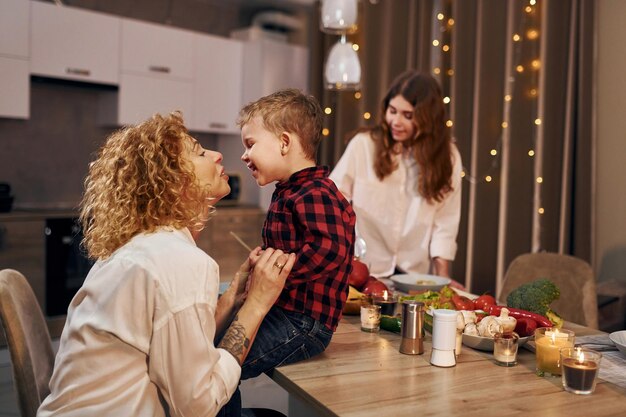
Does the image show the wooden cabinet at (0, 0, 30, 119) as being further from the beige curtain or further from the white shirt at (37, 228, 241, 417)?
the white shirt at (37, 228, 241, 417)

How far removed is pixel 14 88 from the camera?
12.9 ft

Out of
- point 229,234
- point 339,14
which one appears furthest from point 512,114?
point 229,234

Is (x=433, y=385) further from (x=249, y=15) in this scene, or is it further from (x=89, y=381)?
(x=249, y=15)

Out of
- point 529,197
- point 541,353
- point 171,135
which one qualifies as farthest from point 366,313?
point 529,197

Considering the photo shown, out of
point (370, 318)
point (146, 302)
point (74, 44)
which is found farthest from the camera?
point (74, 44)

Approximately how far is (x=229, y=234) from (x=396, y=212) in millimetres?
2159

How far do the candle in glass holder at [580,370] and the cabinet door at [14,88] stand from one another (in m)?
3.63

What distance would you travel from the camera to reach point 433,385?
1.27 m

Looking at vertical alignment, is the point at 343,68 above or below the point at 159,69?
below

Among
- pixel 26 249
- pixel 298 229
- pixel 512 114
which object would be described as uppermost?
pixel 512 114

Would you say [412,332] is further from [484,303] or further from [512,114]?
[512,114]

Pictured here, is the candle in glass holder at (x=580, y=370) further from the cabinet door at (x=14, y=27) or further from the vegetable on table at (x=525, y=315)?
the cabinet door at (x=14, y=27)

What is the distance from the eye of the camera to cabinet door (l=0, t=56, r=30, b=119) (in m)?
3.88

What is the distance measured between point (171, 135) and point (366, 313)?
2.39 ft
